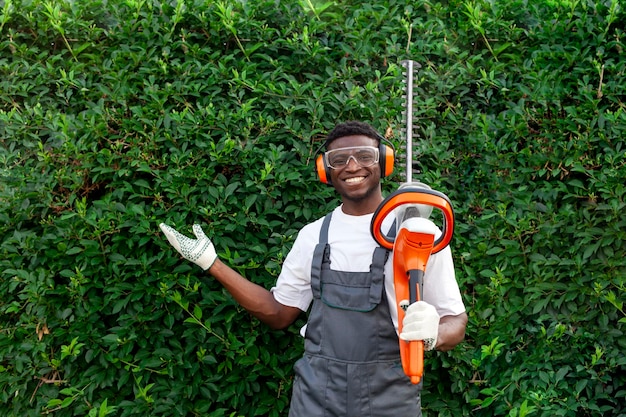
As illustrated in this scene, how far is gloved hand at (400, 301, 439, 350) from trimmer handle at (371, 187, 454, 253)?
301mm

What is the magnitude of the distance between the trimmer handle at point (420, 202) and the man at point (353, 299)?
0.53 feet

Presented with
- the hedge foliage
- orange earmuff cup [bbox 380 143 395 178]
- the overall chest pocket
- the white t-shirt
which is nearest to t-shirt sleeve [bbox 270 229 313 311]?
the white t-shirt

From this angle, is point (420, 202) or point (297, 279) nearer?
point (420, 202)

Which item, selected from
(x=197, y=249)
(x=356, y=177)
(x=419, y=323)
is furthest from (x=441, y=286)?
(x=197, y=249)

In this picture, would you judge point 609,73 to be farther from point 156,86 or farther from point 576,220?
point 156,86

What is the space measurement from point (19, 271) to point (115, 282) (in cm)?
49

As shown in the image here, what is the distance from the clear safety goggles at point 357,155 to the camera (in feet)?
8.36

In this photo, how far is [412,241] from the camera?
2.11m

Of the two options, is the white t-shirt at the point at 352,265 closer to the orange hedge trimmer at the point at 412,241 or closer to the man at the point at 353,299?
the man at the point at 353,299

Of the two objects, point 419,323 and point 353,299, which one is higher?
point 419,323

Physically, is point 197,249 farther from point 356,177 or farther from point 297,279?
point 356,177

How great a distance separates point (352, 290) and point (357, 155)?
0.58 meters

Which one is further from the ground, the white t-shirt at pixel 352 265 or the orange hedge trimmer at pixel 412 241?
the orange hedge trimmer at pixel 412 241

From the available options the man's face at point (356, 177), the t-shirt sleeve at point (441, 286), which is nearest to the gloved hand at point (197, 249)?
the man's face at point (356, 177)
